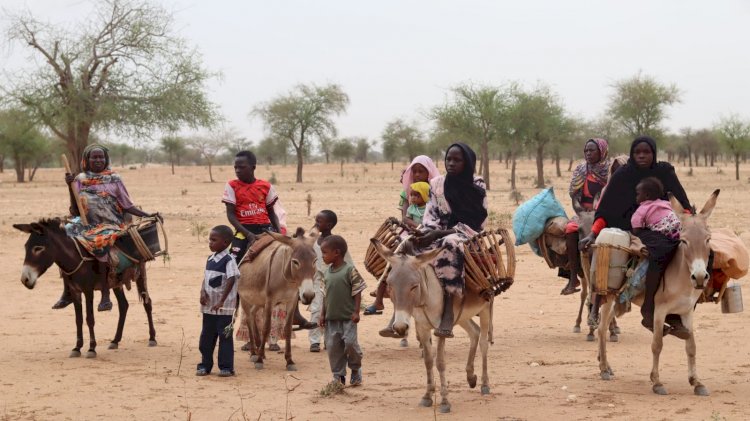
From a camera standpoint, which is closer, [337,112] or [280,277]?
[280,277]

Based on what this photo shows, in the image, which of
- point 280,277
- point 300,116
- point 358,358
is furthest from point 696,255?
point 300,116

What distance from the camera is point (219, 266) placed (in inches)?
340

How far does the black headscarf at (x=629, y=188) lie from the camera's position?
816 centimetres

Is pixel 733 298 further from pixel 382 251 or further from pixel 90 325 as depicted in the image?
pixel 90 325

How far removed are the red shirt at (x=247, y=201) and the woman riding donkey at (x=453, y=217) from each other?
2.28 m

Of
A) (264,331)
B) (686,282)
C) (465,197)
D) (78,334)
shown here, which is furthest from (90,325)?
(686,282)

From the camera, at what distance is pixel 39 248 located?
9508 millimetres

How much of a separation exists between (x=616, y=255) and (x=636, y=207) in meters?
0.61

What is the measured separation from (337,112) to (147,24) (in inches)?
1489

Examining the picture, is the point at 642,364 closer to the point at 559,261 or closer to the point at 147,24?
the point at 559,261

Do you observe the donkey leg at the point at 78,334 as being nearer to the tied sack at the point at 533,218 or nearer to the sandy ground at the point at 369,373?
the sandy ground at the point at 369,373

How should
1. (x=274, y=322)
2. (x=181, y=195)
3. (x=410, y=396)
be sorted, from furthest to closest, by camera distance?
1. (x=181, y=195)
2. (x=274, y=322)
3. (x=410, y=396)

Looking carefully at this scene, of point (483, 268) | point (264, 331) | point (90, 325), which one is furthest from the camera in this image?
point (90, 325)

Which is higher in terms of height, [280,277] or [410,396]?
[280,277]
